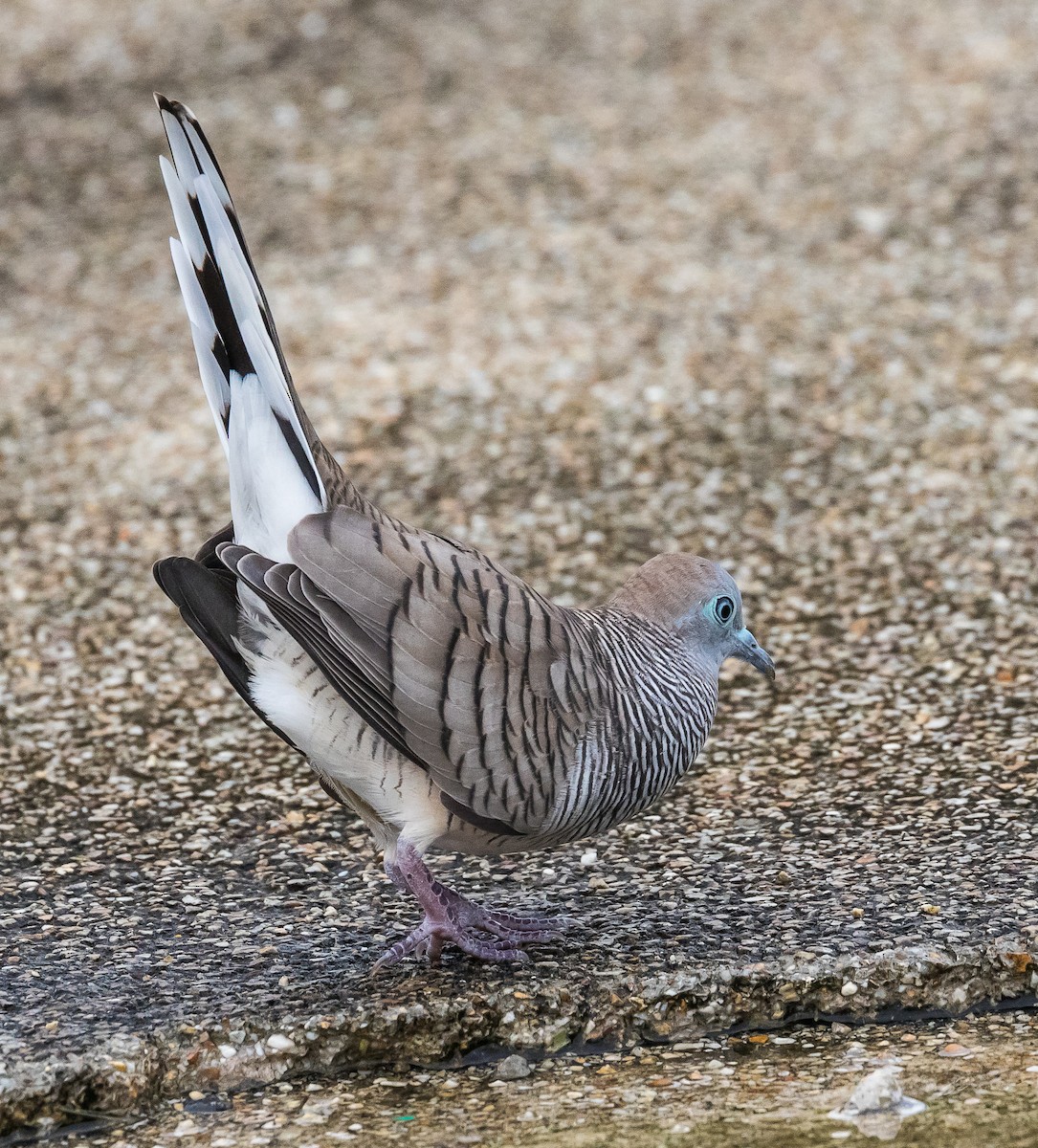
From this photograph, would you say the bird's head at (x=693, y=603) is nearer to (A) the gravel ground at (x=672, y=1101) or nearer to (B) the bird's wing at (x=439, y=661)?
(B) the bird's wing at (x=439, y=661)

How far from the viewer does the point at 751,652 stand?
12.4 ft

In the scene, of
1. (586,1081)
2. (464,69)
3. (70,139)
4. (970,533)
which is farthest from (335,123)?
(586,1081)

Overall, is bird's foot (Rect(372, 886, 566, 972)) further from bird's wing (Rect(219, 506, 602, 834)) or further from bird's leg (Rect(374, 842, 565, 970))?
bird's wing (Rect(219, 506, 602, 834))

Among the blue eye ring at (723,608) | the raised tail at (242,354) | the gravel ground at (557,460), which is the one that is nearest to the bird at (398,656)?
the raised tail at (242,354)

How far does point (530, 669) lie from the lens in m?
3.36

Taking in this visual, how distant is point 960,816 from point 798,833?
1.40 ft

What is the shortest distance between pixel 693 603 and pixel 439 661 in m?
0.68

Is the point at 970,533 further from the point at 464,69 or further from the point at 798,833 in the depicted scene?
the point at 464,69

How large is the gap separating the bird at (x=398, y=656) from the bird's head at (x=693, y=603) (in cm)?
8

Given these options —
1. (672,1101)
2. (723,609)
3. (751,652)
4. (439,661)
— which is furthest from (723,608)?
(672,1101)

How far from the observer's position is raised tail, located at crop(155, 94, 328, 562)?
3.38 meters

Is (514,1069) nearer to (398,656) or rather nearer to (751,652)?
(398,656)


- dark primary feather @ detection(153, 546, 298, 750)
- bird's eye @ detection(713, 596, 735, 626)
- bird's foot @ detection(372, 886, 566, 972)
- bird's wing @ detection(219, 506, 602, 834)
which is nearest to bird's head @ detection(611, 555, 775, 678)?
bird's eye @ detection(713, 596, 735, 626)

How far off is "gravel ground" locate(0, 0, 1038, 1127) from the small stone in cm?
7
